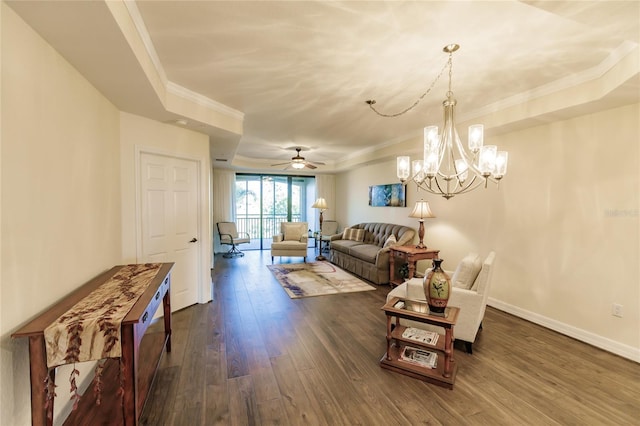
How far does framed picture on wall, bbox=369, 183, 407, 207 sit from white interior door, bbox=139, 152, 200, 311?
156 inches

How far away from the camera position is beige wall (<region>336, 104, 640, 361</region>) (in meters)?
2.73

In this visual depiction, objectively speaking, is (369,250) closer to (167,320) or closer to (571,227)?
(571,227)

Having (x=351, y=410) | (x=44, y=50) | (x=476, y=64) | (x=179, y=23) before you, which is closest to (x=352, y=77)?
(x=476, y=64)

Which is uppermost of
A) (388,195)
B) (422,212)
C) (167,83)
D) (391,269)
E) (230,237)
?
(167,83)

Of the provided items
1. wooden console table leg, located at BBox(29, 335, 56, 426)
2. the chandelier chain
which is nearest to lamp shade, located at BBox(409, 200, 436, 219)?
the chandelier chain

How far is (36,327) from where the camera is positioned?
1.44 m

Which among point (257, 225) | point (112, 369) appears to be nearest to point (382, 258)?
point (112, 369)

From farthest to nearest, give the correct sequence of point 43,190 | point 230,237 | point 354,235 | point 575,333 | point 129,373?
point 230,237, point 354,235, point 575,333, point 43,190, point 129,373

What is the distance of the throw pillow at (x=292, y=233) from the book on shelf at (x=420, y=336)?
4.57 m

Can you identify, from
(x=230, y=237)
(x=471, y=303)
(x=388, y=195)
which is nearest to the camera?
(x=471, y=303)

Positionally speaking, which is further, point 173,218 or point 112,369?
point 173,218

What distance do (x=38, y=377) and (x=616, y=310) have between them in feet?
15.0

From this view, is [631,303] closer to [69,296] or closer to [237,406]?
[237,406]

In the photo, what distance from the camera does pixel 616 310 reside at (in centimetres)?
278
